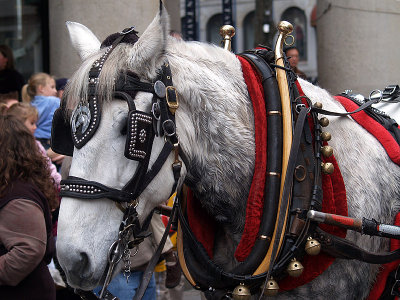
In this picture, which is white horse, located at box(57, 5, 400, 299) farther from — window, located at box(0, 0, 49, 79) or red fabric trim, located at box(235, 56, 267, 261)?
window, located at box(0, 0, 49, 79)

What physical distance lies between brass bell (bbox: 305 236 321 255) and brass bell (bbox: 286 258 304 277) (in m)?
0.06

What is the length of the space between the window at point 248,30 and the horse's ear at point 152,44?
26.9 meters

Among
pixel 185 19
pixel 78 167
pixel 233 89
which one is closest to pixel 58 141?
pixel 78 167

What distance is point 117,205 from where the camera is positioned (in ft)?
8.10

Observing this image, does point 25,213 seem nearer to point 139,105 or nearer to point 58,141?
point 58,141

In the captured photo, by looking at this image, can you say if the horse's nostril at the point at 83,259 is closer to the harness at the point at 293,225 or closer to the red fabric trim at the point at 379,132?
the harness at the point at 293,225

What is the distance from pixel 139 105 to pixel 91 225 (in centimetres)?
48

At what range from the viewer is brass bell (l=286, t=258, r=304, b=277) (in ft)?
8.78

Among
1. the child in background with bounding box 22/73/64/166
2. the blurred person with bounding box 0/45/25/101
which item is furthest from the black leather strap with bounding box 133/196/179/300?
the blurred person with bounding box 0/45/25/101

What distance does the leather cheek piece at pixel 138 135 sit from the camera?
2445 mm

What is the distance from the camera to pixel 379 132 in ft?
9.94

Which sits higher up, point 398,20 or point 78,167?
point 398,20

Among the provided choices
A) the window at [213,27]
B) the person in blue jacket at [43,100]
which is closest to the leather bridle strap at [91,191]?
the person in blue jacket at [43,100]

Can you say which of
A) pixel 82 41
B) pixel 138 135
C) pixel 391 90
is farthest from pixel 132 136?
pixel 391 90
